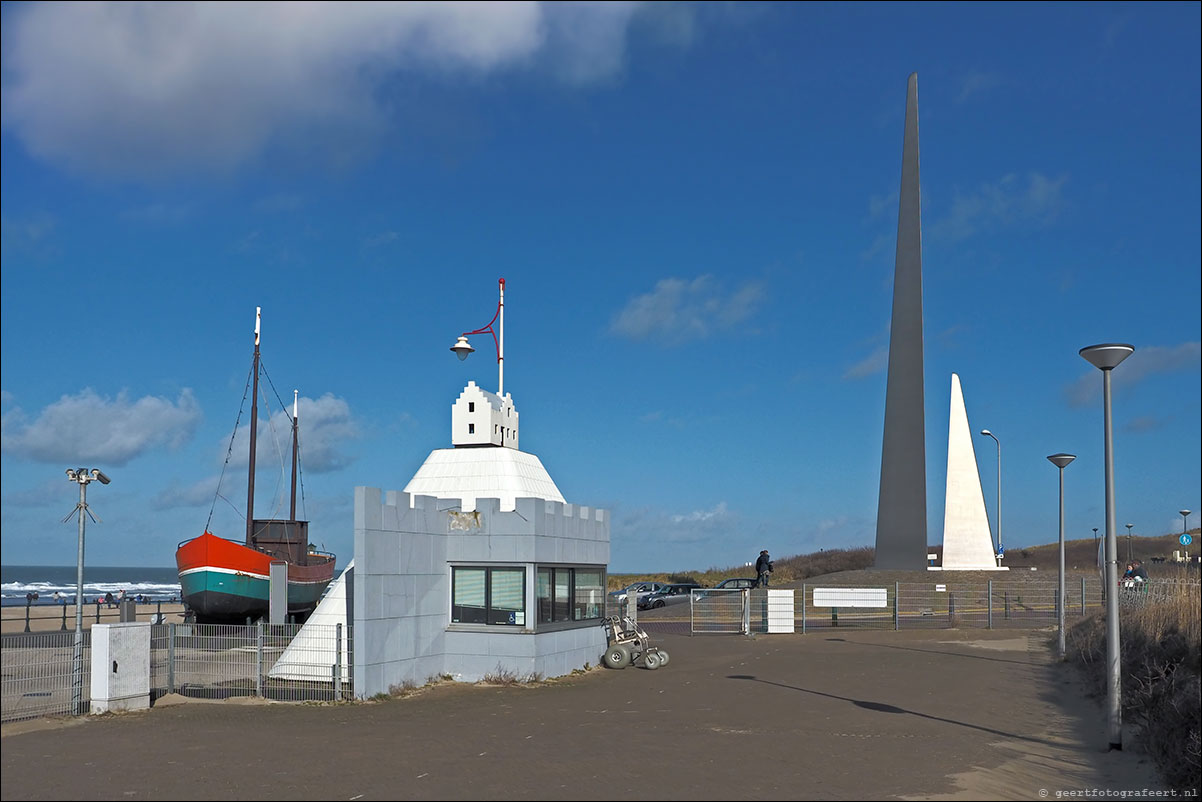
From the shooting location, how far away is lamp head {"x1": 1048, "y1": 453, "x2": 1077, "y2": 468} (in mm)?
22188

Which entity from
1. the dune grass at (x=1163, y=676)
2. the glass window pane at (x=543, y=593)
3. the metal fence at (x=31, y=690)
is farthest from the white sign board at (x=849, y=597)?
the metal fence at (x=31, y=690)

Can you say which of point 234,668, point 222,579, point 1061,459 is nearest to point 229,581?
point 222,579

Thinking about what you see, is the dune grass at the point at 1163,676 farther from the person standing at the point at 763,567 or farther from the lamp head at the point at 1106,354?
the person standing at the point at 763,567

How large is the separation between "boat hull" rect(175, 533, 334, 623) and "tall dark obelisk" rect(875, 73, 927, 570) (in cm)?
2464

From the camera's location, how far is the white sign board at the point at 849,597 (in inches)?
1393

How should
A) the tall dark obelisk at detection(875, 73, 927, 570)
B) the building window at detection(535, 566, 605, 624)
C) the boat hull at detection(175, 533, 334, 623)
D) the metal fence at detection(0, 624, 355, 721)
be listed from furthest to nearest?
the tall dark obelisk at detection(875, 73, 927, 570)
the boat hull at detection(175, 533, 334, 623)
the building window at detection(535, 566, 605, 624)
the metal fence at detection(0, 624, 355, 721)

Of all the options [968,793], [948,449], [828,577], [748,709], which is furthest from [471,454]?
[948,449]

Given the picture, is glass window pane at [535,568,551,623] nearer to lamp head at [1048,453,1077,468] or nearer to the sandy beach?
lamp head at [1048,453,1077,468]

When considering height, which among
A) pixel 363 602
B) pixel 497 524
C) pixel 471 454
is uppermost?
pixel 471 454

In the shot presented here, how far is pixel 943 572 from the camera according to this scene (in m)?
45.4

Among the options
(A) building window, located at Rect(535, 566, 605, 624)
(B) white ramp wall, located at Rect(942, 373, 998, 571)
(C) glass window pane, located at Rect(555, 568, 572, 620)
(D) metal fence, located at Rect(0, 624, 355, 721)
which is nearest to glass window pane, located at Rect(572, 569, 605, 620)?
(A) building window, located at Rect(535, 566, 605, 624)

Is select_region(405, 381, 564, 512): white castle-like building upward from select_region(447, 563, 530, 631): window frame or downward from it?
upward

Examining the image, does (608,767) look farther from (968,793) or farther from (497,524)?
(497,524)

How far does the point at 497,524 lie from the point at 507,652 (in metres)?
2.49
